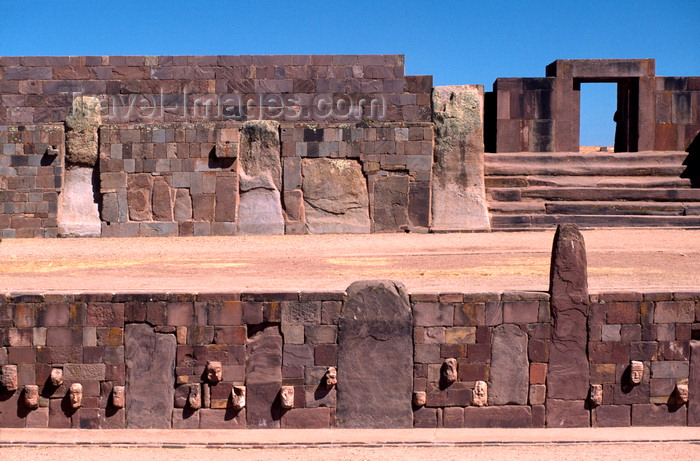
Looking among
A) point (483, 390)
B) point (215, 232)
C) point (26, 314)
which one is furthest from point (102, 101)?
point (483, 390)

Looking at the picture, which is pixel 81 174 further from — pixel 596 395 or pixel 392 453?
pixel 596 395

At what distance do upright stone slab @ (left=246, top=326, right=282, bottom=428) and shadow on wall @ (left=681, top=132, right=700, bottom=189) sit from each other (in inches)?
394

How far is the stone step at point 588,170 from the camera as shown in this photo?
1559cm

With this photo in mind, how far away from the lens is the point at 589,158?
15.9 metres

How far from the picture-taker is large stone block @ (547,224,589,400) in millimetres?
7969

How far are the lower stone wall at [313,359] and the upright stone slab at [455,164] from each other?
6720 mm

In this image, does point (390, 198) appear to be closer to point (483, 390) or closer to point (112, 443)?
point (483, 390)

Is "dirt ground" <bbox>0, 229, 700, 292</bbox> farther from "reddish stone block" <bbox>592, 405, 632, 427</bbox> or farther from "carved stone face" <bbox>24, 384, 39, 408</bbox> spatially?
"reddish stone block" <bbox>592, 405, 632, 427</bbox>

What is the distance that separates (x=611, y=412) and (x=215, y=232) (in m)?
8.26

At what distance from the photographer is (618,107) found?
57.9 ft

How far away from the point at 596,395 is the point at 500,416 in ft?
3.04

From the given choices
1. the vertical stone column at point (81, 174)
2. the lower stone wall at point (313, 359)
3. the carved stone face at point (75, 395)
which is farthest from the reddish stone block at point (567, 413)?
the vertical stone column at point (81, 174)

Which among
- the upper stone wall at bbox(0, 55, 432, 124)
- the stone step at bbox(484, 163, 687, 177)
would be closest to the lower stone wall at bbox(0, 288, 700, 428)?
the upper stone wall at bbox(0, 55, 432, 124)

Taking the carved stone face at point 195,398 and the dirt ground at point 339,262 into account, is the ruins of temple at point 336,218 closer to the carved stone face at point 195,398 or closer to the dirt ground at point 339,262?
the carved stone face at point 195,398
